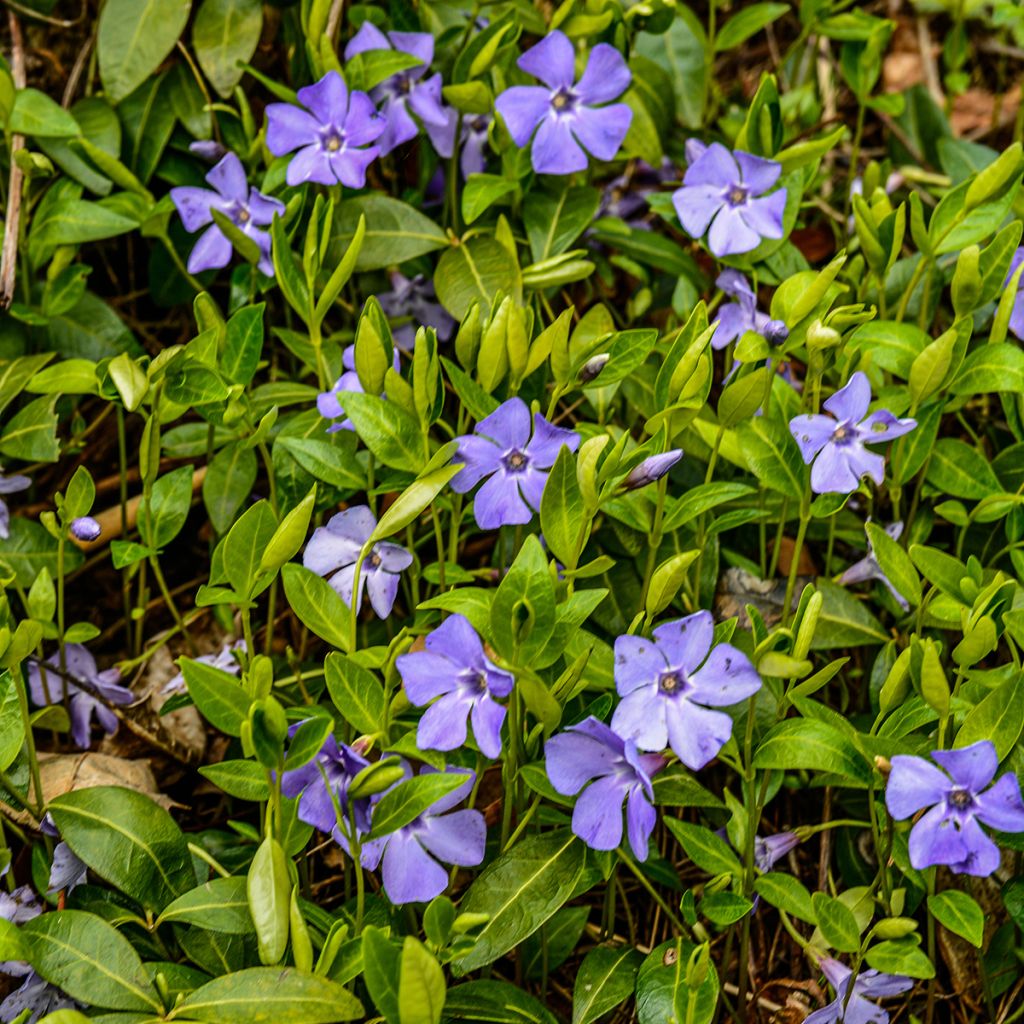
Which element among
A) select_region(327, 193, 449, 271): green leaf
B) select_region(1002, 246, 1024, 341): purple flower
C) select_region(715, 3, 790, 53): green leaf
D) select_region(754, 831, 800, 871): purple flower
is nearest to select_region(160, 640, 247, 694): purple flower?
select_region(327, 193, 449, 271): green leaf

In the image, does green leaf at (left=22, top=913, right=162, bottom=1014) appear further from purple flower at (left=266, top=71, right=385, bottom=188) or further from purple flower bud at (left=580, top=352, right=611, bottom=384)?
purple flower at (left=266, top=71, right=385, bottom=188)

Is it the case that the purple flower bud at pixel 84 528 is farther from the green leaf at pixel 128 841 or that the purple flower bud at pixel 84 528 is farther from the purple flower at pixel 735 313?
the purple flower at pixel 735 313

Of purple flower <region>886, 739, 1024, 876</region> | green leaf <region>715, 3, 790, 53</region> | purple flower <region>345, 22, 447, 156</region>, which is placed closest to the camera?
purple flower <region>886, 739, 1024, 876</region>

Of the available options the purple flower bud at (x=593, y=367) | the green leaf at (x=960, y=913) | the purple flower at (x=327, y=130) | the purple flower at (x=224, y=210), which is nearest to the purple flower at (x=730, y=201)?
the purple flower bud at (x=593, y=367)

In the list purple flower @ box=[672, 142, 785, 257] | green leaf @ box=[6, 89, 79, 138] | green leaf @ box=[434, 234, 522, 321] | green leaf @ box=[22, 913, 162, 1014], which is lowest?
green leaf @ box=[22, 913, 162, 1014]

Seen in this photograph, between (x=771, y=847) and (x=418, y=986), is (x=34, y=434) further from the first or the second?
(x=771, y=847)

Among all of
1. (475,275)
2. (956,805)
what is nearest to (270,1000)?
(956,805)

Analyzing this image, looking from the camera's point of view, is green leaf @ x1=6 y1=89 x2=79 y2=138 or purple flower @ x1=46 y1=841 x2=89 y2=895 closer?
purple flower @ x1=46 y1=841 x2=89 y2=895
